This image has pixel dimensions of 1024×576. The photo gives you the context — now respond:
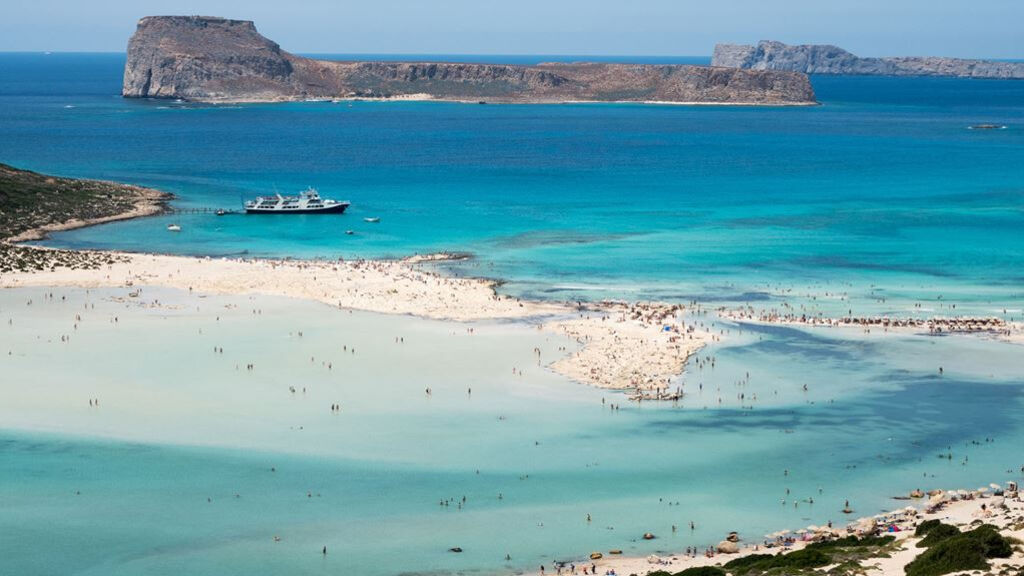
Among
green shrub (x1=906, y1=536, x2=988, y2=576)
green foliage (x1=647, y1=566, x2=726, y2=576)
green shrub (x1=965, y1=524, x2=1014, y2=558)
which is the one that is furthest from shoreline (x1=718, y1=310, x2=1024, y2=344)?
green foliage (x1=647, y1=566, x2=726, y2=576)

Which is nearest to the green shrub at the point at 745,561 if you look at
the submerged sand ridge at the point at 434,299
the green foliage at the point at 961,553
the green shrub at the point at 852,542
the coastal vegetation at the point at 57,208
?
the green shrub at the point at 852,542

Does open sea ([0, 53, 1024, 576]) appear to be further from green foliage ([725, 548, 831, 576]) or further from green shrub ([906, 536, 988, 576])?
green shrub ([906, 536, 988, 576])

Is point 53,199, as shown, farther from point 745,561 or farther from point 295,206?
point 745,561

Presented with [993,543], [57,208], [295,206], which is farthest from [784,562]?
[57,208]

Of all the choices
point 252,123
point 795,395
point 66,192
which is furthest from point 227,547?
point 252,123

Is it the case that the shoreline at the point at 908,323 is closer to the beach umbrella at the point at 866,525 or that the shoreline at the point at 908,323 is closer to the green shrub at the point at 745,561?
the beach umbrella at the point at 866,525
